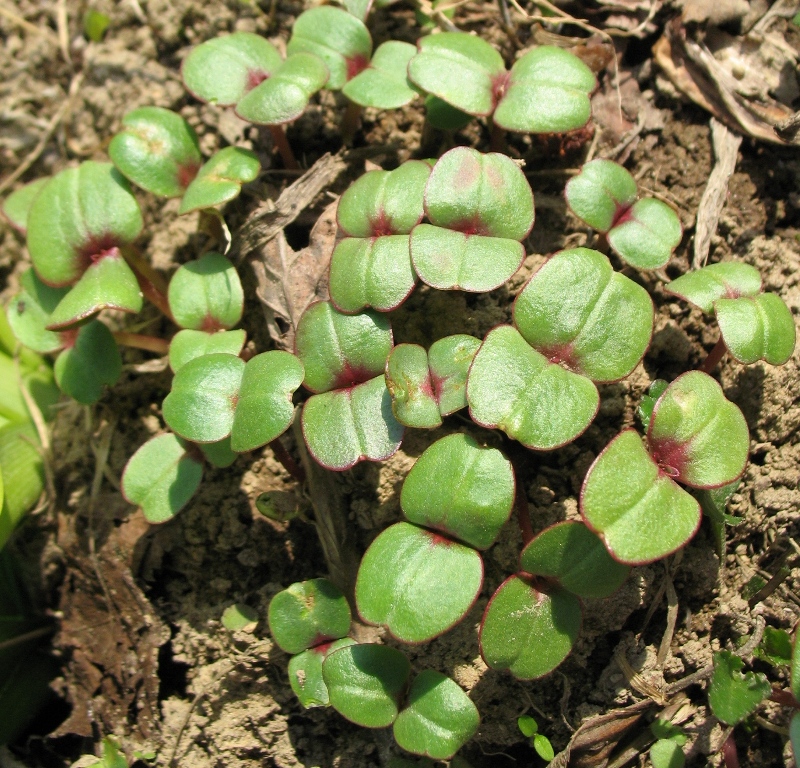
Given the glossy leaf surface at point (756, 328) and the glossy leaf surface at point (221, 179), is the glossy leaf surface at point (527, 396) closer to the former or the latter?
the glossy leaf surface at point (756, 328)

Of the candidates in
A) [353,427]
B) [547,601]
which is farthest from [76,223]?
[547,601]

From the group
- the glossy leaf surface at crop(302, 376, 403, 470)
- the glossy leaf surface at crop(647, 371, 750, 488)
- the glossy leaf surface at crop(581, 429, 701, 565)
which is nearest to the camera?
the glossy leaf surface at crop(581, 429, 701, 565)

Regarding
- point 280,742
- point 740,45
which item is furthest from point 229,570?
point 740,45

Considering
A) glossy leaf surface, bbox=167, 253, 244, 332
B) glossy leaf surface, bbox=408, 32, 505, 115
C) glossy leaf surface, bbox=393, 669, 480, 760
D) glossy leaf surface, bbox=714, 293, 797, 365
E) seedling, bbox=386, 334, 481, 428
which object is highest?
glossy leaf surface, bbox=408, 32, 505, 115

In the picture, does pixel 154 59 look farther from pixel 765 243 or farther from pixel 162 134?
pixel 765 243

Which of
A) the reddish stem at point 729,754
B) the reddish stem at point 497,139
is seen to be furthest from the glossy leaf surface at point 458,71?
the reddish stem at point 729,754

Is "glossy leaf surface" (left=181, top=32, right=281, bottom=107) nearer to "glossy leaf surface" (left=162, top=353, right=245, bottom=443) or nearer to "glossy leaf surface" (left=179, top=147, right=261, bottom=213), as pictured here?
"glossy leaf surface" (left=179, top=147, right=261, bottom=213)

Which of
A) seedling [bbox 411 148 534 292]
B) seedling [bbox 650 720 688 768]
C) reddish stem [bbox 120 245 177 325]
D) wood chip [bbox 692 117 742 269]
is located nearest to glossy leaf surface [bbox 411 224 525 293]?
seedling [bbox 411 148 534 292]
